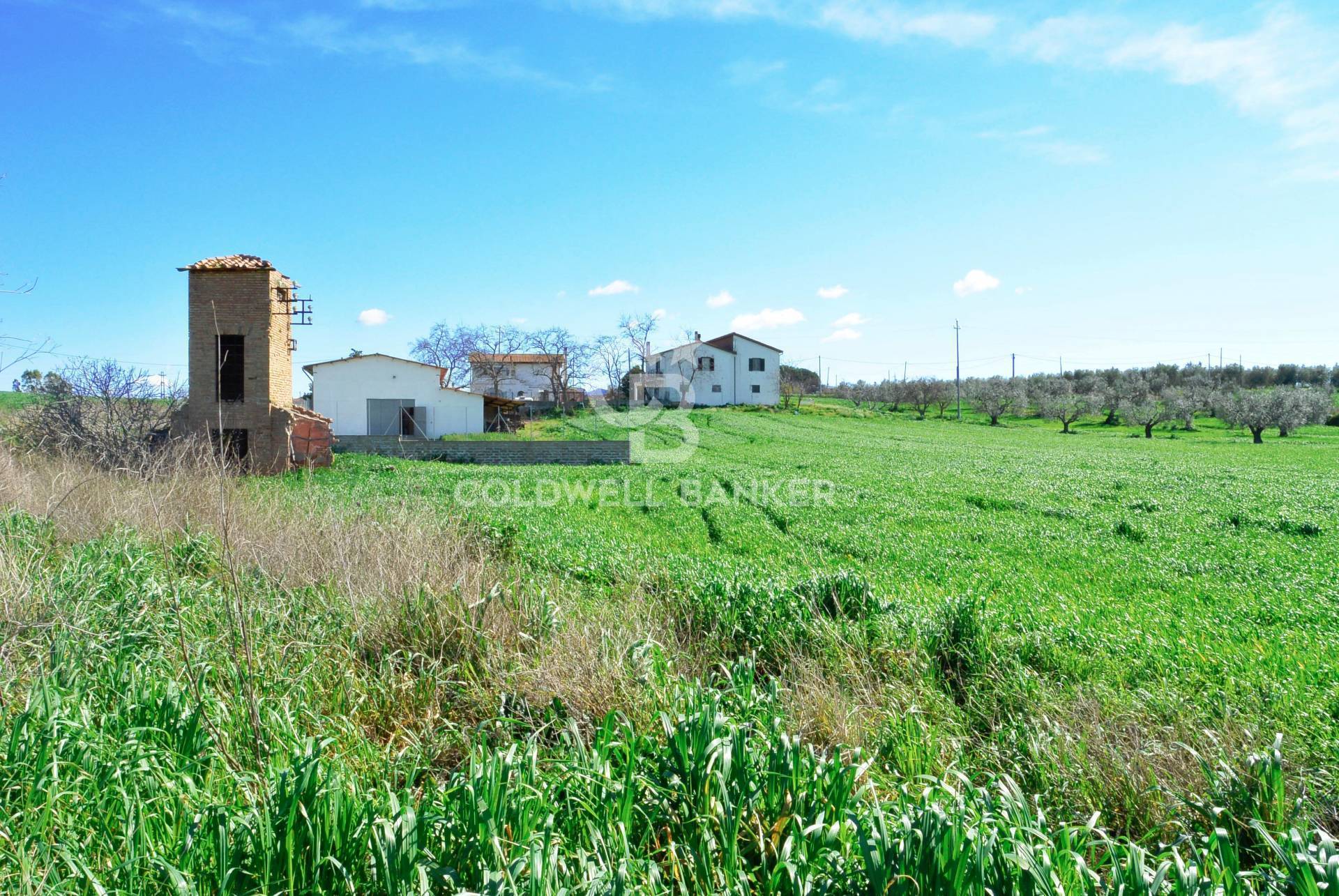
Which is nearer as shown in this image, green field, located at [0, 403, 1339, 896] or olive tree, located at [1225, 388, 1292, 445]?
green field, located at [0, 403, 1339, 896]

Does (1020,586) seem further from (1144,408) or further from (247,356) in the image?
(1144,408)

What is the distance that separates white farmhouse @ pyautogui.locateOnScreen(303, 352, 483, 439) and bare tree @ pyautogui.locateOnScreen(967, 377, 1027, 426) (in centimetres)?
4824

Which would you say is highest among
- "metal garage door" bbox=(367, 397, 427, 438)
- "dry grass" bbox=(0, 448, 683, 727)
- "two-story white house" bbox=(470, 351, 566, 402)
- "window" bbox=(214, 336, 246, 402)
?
"two-story white house" bbox=(470, 351, 566, 402)

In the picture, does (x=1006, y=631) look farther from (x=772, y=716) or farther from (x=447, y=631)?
(x=447, y=631)

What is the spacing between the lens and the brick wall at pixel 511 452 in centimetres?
3031

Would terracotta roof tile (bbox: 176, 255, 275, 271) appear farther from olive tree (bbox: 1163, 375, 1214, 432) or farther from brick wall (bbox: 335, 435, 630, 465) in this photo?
olive tree (bbox: 1163, 375, 1214, 432)

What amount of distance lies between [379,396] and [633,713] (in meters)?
39.0

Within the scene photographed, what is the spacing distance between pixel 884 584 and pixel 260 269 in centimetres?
2428

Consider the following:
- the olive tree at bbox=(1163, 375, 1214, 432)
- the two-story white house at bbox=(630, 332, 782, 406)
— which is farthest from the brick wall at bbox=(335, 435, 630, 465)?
the olive tree at bbox=(1163, 375, 1214, 432)

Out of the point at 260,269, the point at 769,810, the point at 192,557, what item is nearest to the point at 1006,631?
the point at 769,810

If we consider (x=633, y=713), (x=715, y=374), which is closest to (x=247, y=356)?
(x=633, y=713)

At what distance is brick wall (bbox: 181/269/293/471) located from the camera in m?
24.9

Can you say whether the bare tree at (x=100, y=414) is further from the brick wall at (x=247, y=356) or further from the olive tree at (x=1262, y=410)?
the olive tree at (x=1262, y=410)

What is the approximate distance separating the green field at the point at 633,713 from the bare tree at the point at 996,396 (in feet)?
202
